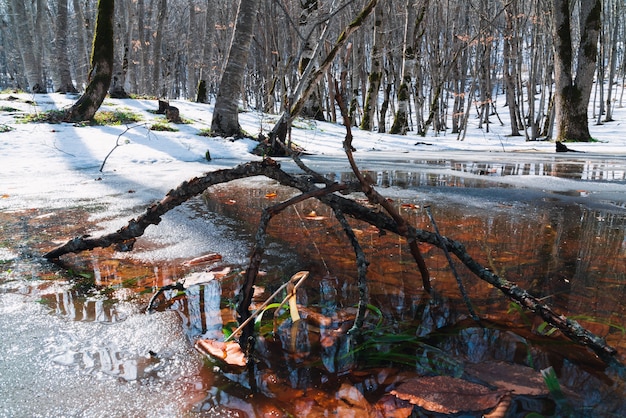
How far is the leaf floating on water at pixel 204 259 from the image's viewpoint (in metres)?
2.07

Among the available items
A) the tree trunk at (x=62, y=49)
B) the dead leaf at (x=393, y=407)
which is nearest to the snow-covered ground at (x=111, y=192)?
the dead leaf at (x=393, y=407)

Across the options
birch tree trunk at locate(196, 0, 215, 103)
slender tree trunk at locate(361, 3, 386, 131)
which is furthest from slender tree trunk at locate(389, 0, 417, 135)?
birch tree trunk at locate(196, 0, 215, 103)

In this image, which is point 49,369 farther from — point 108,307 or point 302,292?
point 302,292

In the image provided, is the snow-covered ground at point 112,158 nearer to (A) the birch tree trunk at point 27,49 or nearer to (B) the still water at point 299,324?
Result: (B) the still water at point 299,324

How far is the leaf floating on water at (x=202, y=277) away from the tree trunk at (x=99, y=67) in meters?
9.37

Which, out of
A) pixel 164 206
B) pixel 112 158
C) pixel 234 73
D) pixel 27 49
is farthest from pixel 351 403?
pixel 27 49

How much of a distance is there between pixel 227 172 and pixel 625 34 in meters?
36.6

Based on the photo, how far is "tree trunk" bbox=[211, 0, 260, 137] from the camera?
8297mm

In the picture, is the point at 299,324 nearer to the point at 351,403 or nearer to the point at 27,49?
the point at 351,403

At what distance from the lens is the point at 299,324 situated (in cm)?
142

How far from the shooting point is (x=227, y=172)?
1628 mm

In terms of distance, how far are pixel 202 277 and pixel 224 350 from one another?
696mm

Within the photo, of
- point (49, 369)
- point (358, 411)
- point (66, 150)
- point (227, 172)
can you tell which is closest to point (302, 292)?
point (227, 172)

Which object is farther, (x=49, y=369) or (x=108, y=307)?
(x=108, y=307)
